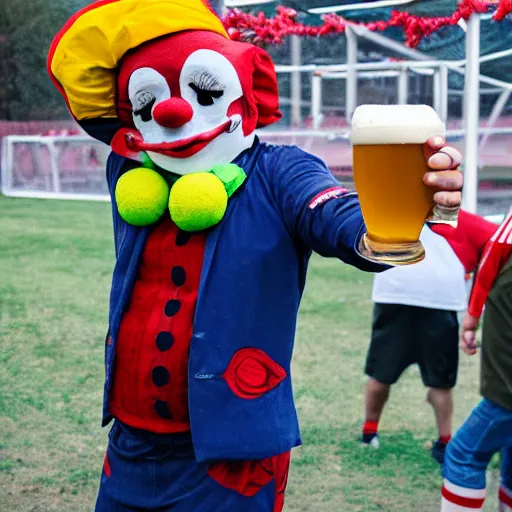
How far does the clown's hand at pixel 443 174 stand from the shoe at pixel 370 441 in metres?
2.24

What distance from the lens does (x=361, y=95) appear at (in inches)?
270

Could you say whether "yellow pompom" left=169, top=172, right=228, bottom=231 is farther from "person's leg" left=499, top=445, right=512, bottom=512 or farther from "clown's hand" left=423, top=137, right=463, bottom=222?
"person's leg" left=499, top=445, right=512, bottom=512

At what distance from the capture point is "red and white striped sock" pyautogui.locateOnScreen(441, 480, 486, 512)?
233 centimetres

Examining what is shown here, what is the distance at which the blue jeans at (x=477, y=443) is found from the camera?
7.38ft

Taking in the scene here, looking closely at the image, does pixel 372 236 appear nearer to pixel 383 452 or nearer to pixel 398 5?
pixel 383 452

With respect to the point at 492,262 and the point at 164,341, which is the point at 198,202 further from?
the point at 492,262

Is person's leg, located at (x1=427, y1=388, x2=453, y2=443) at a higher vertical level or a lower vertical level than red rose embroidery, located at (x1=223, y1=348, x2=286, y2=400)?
lower

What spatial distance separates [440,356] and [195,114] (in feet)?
5.63

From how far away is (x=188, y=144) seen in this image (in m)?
1.66

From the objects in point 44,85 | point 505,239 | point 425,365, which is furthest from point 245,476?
point 44,85

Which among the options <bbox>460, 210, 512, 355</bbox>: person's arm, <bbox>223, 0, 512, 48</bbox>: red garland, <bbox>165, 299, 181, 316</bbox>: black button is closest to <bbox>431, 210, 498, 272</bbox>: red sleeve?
<bbox>460, 210, 512, 355</bbox>: person's arm

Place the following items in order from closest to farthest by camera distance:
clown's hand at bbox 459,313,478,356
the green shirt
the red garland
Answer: the green shirt < clown's hand at bbox 459,313,478,356 < the red garland

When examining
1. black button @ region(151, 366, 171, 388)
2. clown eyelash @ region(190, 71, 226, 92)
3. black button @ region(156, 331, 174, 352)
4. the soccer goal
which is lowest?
the soccer goal

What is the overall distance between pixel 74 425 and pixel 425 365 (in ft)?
4.73
